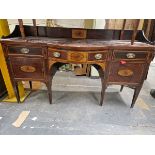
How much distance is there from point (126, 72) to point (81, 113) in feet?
2.26

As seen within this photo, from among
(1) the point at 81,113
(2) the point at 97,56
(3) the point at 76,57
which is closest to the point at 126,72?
(2) the point at 97,56

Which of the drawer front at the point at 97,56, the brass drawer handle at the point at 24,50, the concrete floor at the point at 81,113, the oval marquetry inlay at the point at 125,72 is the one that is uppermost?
the brass drawer handle at the point at 24,50

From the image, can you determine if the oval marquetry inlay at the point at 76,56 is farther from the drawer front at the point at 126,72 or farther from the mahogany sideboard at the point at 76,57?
the drawer front at the point at 126,72

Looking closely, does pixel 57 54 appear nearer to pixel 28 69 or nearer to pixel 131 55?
pixel 28 69

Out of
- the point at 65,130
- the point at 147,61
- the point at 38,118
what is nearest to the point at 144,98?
the point at 147,61

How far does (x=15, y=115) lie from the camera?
→ 64.4 inches

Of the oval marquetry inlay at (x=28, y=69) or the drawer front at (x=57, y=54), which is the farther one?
the oval marquetry inlay at (x=28, y=69)

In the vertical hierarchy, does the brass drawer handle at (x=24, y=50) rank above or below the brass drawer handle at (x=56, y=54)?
above

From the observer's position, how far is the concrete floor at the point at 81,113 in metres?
1.46

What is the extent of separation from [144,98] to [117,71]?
78 centimetres

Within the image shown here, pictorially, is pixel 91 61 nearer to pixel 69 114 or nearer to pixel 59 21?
pixel 69 114

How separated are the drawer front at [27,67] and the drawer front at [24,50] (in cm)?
7

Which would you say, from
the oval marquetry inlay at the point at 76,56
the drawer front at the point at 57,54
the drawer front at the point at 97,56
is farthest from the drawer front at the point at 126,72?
the drawer front at the point at 57,54

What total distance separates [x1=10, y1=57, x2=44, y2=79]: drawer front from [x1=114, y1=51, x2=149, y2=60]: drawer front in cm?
79
